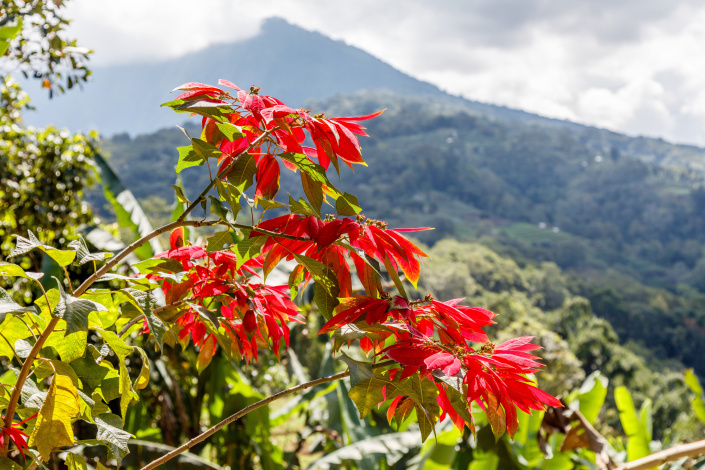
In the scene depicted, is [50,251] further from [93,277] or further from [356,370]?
[356,370]

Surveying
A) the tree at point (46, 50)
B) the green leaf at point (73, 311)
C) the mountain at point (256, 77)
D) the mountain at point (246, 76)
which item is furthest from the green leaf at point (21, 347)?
the mountain at point (256, 77)

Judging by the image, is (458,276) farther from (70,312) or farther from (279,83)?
(279,83)

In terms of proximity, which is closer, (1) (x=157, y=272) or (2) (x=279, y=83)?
(1) (x=157, y=272)

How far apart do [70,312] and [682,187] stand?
62.3m

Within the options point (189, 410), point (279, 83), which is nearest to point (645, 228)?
point (189, 410)

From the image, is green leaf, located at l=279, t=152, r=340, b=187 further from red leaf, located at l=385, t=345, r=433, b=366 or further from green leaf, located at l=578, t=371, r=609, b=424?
green leaf, located at l=578, t=371, r=609, b=424

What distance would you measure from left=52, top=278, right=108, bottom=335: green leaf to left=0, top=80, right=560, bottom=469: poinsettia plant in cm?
5

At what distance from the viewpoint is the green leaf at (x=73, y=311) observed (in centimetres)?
41

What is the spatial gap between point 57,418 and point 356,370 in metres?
0.28

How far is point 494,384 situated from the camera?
56 centimetres

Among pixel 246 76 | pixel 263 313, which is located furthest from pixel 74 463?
pixel 246 76

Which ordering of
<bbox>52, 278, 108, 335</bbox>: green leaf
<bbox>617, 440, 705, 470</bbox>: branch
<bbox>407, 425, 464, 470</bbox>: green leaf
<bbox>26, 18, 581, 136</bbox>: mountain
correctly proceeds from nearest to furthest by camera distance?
<bbox>52, 278, 108, 335</bbox>: green leaf, <bbox>617, 440, 705, 470</bbox>: branch, <bbox>407, 425, 464, 470</bbox>: green leaf, <bbox>26, 18, 581, 136</bbox>: mountain

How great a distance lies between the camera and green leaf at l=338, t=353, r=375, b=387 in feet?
1.62

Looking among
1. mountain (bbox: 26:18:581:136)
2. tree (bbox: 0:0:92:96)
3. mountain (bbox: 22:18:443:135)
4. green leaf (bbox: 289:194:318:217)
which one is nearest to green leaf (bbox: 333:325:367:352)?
green leaf (bbox: 289:194:318:217)
